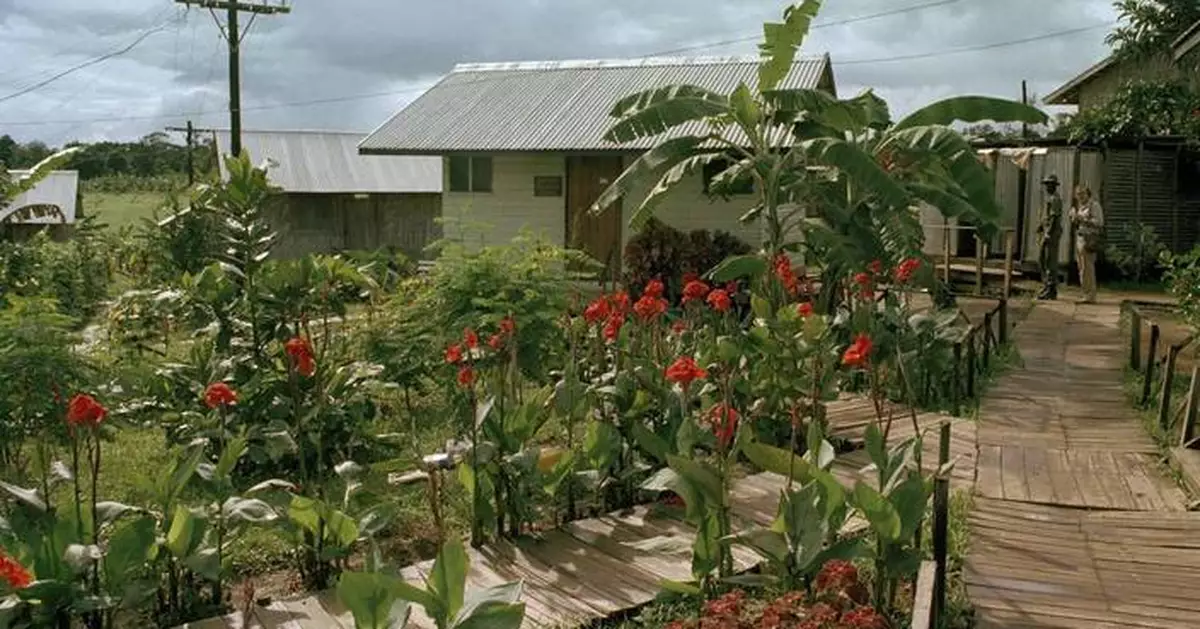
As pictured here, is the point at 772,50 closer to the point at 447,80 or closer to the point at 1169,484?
the point at 1169,484

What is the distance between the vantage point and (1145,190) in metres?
17.2

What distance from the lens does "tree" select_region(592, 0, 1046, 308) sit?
28.4ft

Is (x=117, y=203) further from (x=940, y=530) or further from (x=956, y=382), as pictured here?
(x=940, y=530)

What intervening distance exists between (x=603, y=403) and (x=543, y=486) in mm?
1181

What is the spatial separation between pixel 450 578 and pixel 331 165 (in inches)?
937

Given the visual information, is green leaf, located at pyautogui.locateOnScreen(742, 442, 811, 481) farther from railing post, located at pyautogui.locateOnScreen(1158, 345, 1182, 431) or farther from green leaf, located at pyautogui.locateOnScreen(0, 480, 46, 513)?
railing post, located at pyautogui.locateOnScreen(1158, 345, 1182, 431)

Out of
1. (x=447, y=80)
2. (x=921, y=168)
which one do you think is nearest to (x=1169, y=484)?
(x=921, y=168)

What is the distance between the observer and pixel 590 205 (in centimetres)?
1691

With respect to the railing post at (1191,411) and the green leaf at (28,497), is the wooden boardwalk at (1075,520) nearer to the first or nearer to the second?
the railing post at (1191,411)

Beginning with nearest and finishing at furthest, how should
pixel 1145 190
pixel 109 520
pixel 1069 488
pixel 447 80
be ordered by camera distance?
1. pixel 109 520
2. pixel 1069 488
3. pixel 1145 190
4. pixel 447 80

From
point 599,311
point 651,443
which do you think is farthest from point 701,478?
point 599,311

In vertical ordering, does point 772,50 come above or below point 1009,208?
above

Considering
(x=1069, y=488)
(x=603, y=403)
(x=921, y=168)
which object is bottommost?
(x=1069, y=488)

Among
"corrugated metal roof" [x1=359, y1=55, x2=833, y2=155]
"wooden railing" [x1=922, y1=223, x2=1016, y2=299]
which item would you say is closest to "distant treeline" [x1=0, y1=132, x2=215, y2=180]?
"corrugated metal roof" [x1=359, y1=55, x2=833, y2=155]
